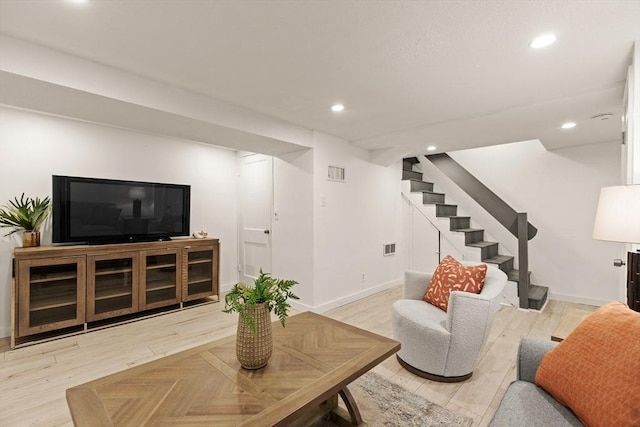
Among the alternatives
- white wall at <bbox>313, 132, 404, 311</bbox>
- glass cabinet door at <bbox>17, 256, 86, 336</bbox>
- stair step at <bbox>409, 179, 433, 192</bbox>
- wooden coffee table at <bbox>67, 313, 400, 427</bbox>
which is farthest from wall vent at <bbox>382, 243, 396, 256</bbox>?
glass cabinet door at <bbox>17, 256, 86, 336</bbox>

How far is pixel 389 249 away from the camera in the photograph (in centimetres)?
491

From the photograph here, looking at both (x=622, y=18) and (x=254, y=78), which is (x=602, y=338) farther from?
(x=254, y=78)

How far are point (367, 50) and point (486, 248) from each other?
11.7 ft

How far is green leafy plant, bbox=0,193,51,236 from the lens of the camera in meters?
2.83

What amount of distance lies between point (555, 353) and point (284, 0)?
2.05 metres

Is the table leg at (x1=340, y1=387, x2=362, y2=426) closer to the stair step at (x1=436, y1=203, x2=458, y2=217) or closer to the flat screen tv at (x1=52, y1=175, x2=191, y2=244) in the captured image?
the flat screen tv at (x1=52, y1=175, x2=191, y2=244)

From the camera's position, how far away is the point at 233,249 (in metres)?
4.82

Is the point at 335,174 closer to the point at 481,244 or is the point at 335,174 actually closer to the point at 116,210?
the point at 481,244

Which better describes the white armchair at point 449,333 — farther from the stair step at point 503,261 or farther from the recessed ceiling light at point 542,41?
the stair step at point 503,261

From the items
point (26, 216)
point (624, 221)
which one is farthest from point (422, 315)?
point (26, 216)

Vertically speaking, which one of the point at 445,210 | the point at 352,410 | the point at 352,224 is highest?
the point at 445,210

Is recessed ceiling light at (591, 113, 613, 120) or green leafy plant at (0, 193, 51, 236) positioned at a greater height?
recessed ceiling light at (591, 113, 613, 120)

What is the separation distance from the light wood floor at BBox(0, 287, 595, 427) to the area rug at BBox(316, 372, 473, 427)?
83 millimetres

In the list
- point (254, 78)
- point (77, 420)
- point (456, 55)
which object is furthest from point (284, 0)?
point (77, 420)
